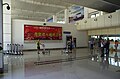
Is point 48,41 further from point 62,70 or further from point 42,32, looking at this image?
point 62,70

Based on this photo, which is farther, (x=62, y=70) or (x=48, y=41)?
(x=48, y=41)

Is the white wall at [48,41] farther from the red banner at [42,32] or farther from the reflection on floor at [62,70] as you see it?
the reflection on floor at [62,70]

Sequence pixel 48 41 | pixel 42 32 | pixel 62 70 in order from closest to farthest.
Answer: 1. pixel 62 70
2. pixel 42 32
3. pixel 48 41

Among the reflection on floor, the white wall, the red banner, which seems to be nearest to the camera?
the reflection on floor

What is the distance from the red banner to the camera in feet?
58.4

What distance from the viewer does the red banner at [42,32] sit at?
58.4 ft

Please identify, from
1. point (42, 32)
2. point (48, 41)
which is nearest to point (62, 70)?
point (42, 32)

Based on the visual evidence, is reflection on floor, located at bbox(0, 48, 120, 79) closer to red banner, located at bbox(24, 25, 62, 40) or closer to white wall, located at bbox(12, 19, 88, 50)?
white wall, located at bbox(12, 19, 88, 50)

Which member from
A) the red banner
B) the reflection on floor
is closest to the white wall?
the red banner

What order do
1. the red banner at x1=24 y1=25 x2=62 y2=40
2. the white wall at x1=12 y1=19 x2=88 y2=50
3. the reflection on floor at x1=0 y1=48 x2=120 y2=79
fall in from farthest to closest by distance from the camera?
the red banner at x1=24 y1=25 x2=62 y2=40 < the white wall at x1=12 y1=19 x2=88 y2=50 < the reflection on floor at x1=0 y1=48 x2=120 y2=79

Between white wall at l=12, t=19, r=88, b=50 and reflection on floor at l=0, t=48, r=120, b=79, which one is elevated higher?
white wall at l=12, t=19, r=88, b=50

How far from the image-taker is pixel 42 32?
62.2 feet

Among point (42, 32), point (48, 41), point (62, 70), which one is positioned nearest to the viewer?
point (62, 70)

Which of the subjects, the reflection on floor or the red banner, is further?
the red banner
